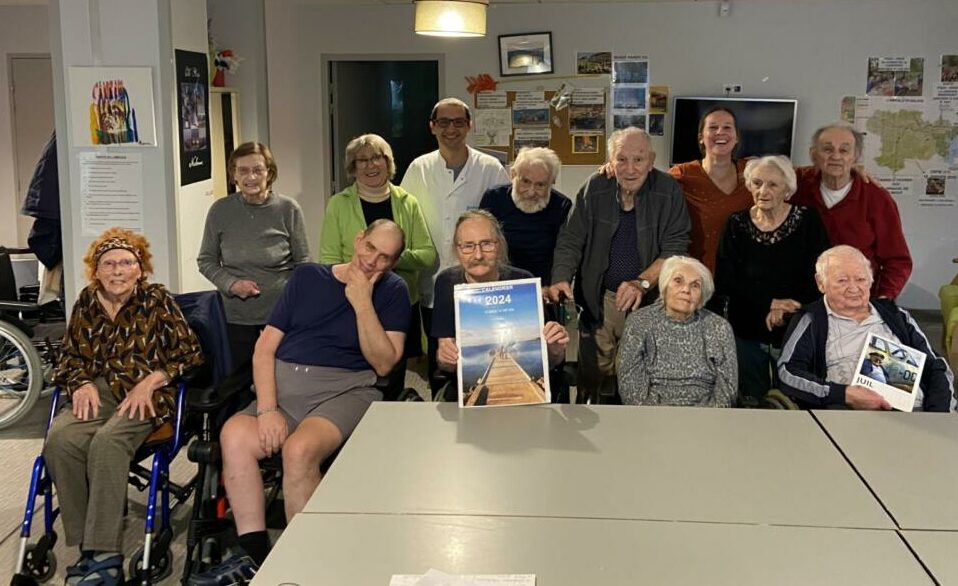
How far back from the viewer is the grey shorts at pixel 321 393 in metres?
3.18

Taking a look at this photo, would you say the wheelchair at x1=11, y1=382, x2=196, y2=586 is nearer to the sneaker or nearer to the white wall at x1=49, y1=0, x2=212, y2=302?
the sneaker

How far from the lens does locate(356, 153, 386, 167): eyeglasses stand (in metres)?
4.15

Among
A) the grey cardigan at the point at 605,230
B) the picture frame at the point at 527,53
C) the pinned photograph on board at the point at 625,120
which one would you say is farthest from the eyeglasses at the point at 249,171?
the pinned photograph on board at the point at 625,120

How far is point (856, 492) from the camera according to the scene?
7.30ft

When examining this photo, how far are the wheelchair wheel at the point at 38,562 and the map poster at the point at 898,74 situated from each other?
6768 mm

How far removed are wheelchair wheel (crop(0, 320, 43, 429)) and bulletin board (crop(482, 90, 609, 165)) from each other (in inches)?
161

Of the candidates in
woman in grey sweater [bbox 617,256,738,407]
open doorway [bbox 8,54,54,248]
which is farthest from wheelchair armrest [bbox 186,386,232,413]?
open doorway [bbox 8,54,54,248]

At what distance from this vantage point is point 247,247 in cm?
403

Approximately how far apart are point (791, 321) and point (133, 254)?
7.68 ft

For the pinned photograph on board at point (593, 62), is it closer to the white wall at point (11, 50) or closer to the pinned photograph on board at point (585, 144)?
the pinned photograph on board at point (585, 144)

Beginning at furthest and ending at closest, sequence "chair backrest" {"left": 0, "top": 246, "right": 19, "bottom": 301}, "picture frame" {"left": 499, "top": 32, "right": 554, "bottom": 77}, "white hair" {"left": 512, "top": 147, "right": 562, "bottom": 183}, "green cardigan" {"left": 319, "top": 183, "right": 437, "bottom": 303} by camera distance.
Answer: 1. "picture frame" {"left": 499, "top": 32, "right": 554, "bottom": 77}
2. "chair backrest" {"left": 0, "top": 246, "right": 19, "bottom": 301}
3. "green cardigan" {"left": 319, "top": 183, "right": 437, "bottom": 303}
4. "white hair" {"left": 512, "top": 147, "right": 562, "bottom": 183}

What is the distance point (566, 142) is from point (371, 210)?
12.5 ft

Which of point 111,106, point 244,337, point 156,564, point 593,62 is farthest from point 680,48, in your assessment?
point 156,564

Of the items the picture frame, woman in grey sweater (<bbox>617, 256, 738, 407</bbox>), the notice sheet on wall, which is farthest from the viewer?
the picture frame
